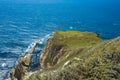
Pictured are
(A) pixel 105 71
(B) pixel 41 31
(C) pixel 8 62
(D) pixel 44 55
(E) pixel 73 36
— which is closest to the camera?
(A) pixel 105 71

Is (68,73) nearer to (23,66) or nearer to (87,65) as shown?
(87,65)

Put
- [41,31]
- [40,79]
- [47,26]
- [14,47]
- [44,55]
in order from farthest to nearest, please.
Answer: [47,26] → [41,31] → [14,47] → [44,55] → [40,79]

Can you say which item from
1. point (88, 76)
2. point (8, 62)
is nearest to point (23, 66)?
point (8, 62)

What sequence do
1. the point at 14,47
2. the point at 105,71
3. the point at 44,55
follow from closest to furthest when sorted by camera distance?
the point at 105,71 < the point at 44,55 < the point at 14,47

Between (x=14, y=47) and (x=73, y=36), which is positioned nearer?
(x=73, y=36)

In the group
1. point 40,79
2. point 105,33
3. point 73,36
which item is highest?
point 40,79

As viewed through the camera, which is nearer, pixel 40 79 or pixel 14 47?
pixel 40 79

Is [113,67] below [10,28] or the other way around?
the other way around

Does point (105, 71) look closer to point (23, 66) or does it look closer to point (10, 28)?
point (23, 66)

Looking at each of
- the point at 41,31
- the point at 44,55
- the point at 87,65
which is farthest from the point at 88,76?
the point at 41,31
